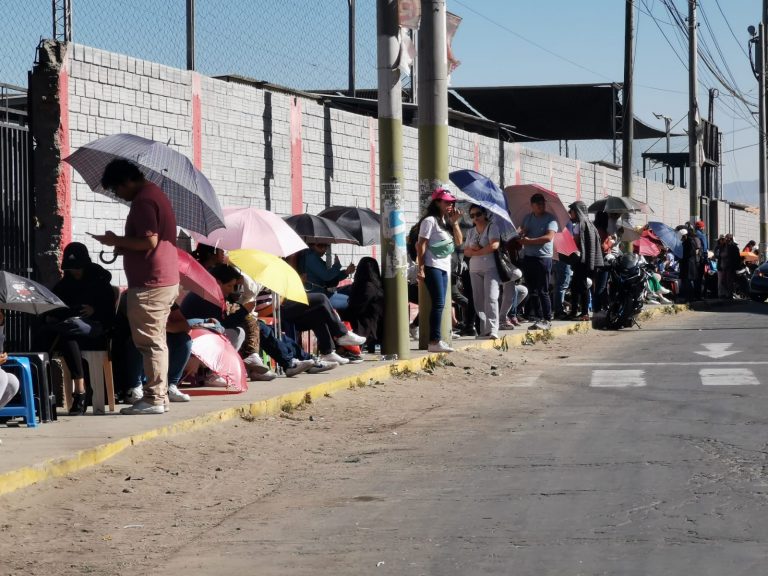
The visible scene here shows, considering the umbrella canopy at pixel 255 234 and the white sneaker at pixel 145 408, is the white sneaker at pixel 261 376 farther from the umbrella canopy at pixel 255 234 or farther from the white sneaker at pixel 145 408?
the white sneaker at pixel 145 408

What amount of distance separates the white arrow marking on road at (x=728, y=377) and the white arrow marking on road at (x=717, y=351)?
2114 millimetres

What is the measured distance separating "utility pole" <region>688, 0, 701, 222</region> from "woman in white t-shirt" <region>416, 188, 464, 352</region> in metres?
23.8

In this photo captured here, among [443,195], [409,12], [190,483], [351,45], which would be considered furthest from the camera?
[351,45]

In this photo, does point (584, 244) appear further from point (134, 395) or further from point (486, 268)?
point (134, 395)

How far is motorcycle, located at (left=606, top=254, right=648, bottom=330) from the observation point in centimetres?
2264

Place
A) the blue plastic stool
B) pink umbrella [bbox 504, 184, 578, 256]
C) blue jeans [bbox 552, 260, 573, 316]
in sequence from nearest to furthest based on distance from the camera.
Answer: the blue plastic stool
pink umbrella [bbox 504, 184, 578, 256]
blue jeans [bbox 552, 260, 573, 316]

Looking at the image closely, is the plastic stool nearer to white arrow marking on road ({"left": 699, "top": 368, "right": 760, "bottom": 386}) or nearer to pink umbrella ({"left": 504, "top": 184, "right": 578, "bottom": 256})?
white arrow marking on road ({"left": 699, "top": 368, "right": 760, "bottom": 386})

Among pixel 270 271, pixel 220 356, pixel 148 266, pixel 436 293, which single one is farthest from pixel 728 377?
pixel 148 266

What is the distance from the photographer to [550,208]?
2348cm

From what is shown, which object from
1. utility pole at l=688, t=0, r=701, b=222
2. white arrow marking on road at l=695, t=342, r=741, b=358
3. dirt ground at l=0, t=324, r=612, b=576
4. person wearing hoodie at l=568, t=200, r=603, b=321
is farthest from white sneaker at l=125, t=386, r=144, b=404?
utility pole at l=688, t=0, r=701, b=222

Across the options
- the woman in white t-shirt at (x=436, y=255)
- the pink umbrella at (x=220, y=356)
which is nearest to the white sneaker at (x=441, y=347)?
the woman in white t-shirt at (x=436, y=255)

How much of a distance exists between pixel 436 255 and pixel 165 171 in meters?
5.46

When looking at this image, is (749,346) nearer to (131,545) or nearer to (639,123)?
(131,545)

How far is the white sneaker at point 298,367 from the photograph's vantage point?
541 inches
